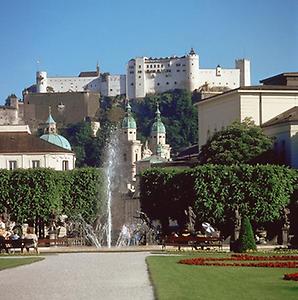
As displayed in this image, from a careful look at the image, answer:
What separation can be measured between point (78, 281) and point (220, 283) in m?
2.93

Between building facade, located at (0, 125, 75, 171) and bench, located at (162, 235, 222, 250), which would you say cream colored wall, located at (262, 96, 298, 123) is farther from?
bench, located at (162, 235, 222, 250)

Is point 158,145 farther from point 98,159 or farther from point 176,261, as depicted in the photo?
point 176,261

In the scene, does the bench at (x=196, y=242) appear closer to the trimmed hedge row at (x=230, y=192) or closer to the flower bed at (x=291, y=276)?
the trimmed hedge row at (x=230, y=192)

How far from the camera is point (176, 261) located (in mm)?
29281

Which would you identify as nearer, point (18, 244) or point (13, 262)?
point (13, 262)

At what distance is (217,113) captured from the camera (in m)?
83.4

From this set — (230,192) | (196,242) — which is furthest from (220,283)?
(230,192)

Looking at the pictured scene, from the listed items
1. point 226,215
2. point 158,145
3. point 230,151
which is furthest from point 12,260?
point 158,145

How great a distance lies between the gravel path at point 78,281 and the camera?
1939 cm

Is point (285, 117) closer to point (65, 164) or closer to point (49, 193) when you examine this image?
point (49, 193)

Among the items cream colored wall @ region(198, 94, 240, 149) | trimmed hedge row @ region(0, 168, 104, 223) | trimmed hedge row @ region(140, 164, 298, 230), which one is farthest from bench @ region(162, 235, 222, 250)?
cream colored wall @ region(198, 94, 240, 149)

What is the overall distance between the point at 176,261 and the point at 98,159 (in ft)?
453

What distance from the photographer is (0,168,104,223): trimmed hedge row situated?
56062 mm

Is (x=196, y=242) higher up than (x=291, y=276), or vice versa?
(x=291, y=276)
